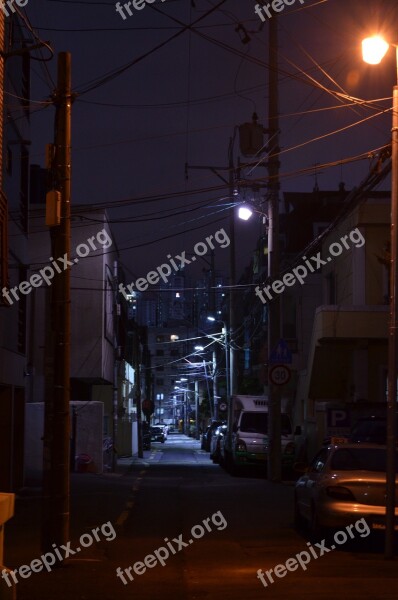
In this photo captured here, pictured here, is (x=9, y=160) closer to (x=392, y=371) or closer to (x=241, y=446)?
(x=392, y=371)

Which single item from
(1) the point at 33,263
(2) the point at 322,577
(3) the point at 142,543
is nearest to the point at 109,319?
(1) the point at 33,263

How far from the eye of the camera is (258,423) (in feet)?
105

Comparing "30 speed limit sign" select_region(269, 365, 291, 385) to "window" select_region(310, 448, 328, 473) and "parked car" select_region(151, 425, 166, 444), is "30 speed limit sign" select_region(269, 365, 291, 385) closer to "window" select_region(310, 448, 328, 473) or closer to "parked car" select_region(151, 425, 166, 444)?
"window" select_region(310, 448, 328, 473)

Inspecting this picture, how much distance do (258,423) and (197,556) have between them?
767 inches

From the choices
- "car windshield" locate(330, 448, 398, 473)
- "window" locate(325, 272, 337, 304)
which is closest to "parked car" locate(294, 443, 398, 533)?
"car windshield" locate(330, 448, 398, 473)

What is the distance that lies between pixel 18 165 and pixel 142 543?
11.7m

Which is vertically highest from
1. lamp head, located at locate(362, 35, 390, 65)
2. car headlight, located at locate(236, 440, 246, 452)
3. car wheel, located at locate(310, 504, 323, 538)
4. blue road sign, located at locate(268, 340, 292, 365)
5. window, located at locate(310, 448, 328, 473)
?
lamp head, located at locate(362, 35, 390, 65)

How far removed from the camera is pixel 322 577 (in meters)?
10.9

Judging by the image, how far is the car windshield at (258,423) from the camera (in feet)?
104

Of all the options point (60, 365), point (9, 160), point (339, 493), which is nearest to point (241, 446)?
point (9, 160)

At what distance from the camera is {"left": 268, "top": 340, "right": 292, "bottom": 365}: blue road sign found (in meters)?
24.3

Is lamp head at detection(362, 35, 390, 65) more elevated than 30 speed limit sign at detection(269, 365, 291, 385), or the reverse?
lamp head at detection(362, 35, 390, 65)

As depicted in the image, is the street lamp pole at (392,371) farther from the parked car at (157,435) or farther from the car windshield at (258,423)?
the parked car at (157,435)

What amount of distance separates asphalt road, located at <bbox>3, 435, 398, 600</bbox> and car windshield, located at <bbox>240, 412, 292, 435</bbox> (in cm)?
968
